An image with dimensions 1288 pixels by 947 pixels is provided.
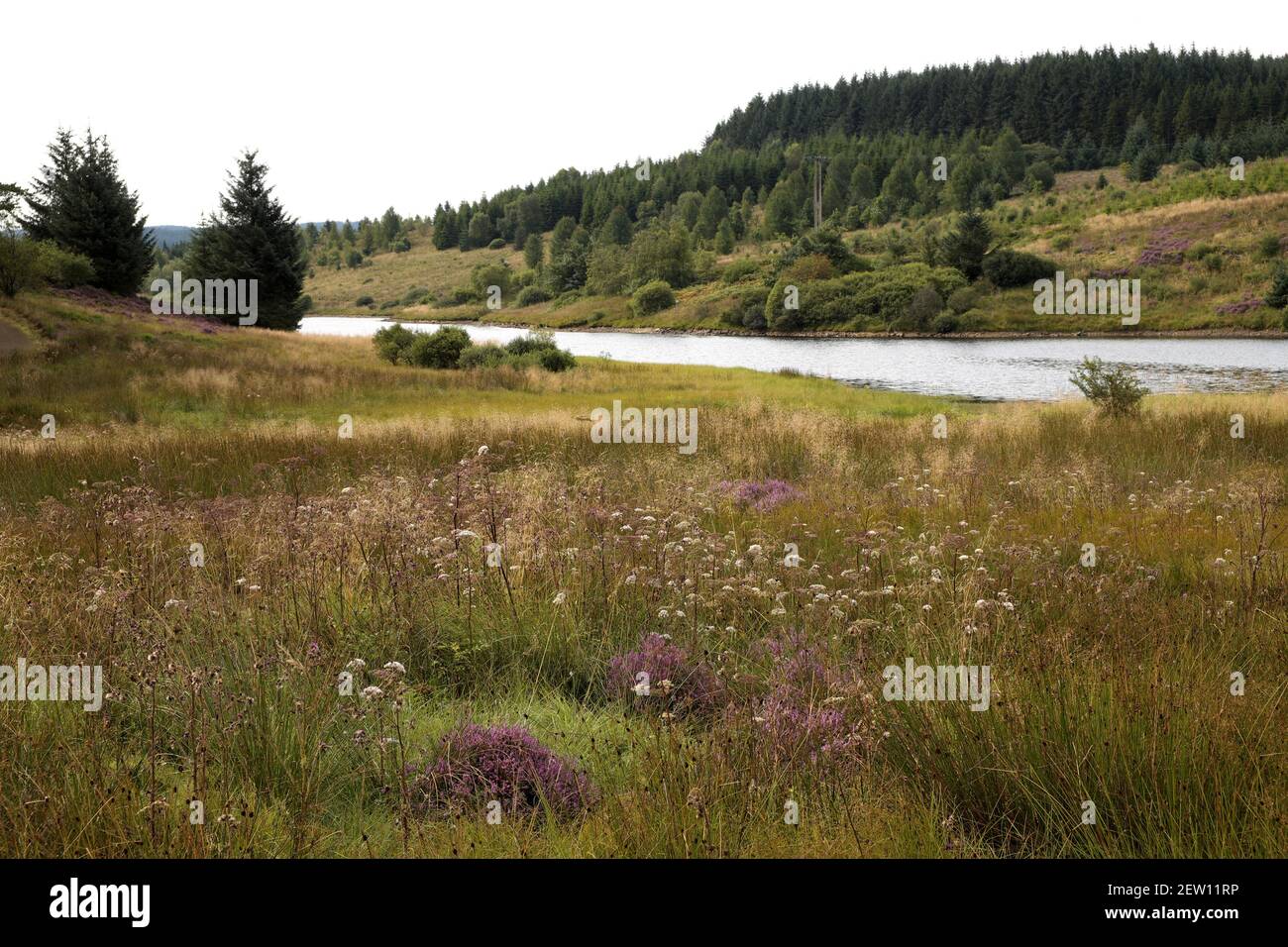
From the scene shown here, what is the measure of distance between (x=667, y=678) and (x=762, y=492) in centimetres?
737

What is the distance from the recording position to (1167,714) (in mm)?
3680

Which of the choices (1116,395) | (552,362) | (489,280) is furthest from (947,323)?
(489,280)

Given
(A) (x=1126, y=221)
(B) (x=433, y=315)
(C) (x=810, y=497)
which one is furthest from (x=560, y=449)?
(B) (x=433, y=315)

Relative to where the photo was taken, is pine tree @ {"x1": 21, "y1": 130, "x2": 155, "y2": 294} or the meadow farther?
pine tree @ {"x1": 21, "y1": 130, "x2": 155, "y2": 294}

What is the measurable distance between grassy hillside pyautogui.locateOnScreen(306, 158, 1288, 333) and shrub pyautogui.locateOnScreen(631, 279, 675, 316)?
135 cm

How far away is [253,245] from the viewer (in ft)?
174

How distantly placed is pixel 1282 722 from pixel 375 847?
3.93m

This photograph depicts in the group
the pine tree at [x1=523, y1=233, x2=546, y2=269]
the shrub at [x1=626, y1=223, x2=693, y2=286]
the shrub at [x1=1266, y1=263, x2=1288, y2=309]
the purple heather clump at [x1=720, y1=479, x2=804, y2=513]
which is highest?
the pine tree at [x1=523, y1=233, x2=546, y2=269]

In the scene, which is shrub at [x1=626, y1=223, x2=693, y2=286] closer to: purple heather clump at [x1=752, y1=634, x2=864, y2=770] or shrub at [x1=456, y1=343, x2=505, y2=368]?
shrub at [x1=456, y1=343, x2=505, y2=368]

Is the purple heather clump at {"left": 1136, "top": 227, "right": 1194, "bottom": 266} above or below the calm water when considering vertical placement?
above

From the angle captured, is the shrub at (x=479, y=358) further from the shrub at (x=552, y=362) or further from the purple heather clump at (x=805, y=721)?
the purple heather clump at (x=805, y=721)

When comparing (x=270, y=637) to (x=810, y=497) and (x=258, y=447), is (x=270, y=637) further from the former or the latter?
(x=258, y=447)

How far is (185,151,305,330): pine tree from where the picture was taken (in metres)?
52.2

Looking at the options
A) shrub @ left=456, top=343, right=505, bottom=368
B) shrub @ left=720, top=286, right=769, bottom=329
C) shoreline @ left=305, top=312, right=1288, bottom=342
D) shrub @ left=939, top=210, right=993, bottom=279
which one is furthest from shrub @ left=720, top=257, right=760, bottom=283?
shrub @ left=456, top=343, right=505, bottom=368
